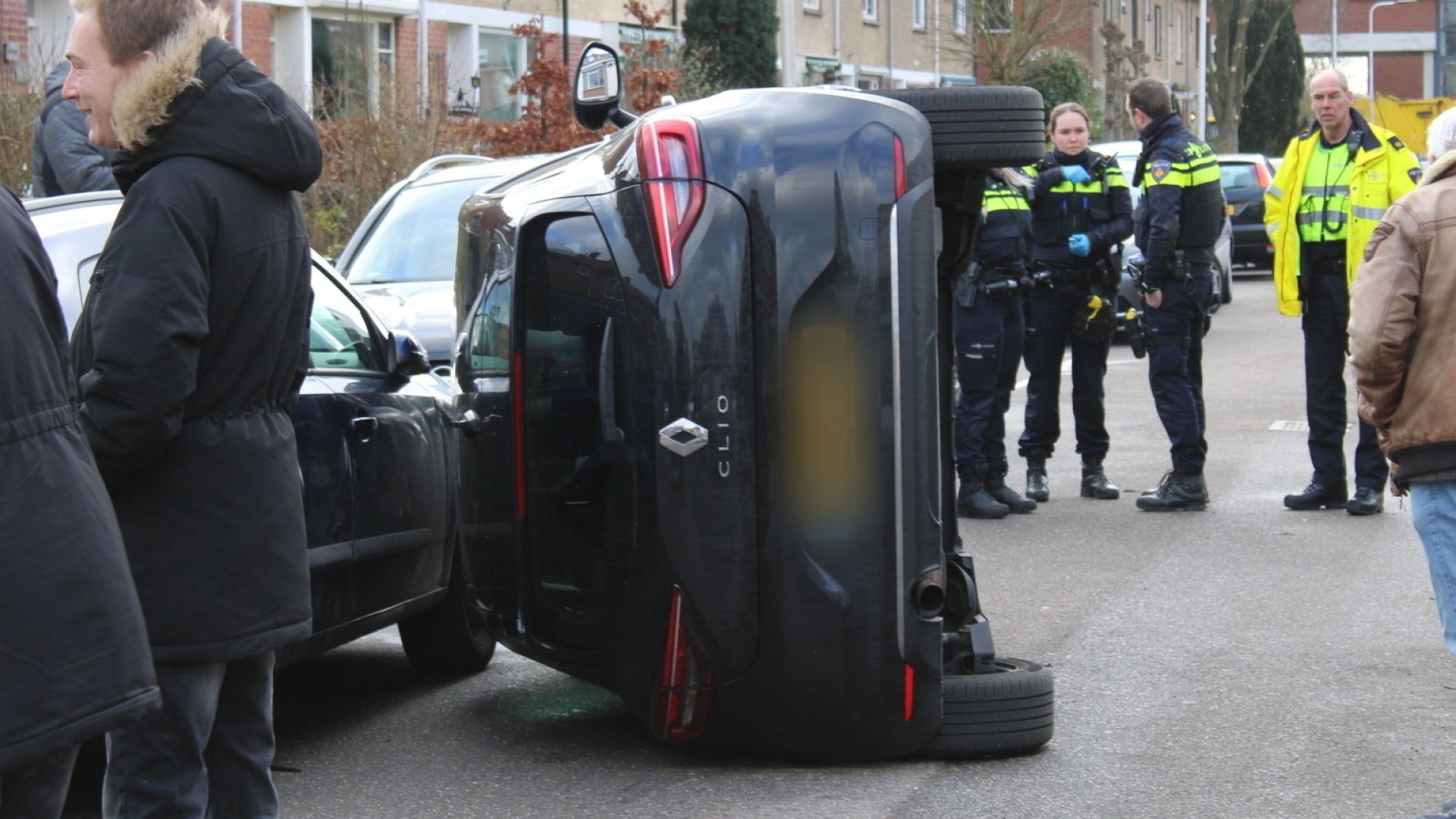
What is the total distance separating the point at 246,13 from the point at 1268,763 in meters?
22.3

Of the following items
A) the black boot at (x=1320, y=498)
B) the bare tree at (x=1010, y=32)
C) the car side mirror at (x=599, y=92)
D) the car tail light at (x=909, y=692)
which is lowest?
the black boot at (x=1320, y=498)

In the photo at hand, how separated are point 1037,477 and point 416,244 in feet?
11.3

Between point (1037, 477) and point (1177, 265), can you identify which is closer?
point (1177, 265)

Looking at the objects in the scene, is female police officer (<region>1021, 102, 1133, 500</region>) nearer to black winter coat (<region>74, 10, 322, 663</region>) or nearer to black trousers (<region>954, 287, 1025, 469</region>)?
black trousers (<region>954, 287, 1025, 469</region>)

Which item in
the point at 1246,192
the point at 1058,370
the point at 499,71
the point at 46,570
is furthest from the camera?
the point at 499,71

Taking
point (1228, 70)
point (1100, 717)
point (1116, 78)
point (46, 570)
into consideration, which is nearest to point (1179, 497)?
point (1100, 717)

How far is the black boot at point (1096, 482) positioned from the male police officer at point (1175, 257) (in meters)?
0.28

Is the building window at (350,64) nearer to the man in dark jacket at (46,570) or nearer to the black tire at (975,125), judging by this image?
the black tire at (975,125)

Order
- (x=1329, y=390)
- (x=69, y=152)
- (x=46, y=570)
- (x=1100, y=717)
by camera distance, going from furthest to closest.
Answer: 1. (x=1329, y=390)
2. (x=69, y=152)
3. (x=1100, y=717)
4. (x=46, y=570)

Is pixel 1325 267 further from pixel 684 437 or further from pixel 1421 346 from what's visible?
pixel 684 437

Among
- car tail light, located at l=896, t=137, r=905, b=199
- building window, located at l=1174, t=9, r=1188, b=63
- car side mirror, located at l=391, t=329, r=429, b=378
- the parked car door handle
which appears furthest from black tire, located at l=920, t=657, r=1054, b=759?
building window, located at l=1174, t=9, r=1188, b=63

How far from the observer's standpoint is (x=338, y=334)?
5.77 metres

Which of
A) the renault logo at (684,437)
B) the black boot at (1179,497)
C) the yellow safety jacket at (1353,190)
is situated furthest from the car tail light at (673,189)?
the black boot at (1179,497)

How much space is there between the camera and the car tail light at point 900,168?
4.69 meters
